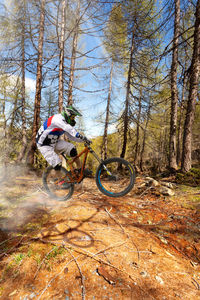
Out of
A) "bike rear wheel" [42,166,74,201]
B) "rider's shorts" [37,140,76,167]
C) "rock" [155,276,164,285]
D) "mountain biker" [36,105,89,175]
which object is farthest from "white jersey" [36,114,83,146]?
"rock" [155,276,164,285]

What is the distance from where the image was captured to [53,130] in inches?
142

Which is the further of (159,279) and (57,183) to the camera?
(57,183)

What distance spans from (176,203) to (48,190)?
157 inches

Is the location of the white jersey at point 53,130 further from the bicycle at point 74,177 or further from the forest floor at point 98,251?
the forest floor at point 98,251

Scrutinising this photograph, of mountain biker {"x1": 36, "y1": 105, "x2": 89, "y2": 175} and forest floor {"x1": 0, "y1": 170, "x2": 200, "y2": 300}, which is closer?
forest floor {"x1": 0, "y1": 170, "x2": 200, "y2": 300}

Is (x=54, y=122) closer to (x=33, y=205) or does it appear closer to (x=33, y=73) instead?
(x=33, y=205)

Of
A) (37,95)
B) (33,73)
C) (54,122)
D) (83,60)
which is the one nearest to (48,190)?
(54,122)

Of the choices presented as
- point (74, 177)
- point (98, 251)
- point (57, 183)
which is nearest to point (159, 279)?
point (98, 251)

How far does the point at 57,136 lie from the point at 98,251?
2.73 meters

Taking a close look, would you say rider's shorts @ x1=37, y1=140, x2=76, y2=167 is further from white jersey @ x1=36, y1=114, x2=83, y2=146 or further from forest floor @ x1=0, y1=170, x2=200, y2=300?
forest floor @ x1=0, y1=170, x2=200, y2=300

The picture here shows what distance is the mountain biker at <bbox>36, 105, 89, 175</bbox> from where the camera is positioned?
337 centimetres

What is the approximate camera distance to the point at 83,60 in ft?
40.3

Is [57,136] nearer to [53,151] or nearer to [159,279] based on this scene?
[53,151]

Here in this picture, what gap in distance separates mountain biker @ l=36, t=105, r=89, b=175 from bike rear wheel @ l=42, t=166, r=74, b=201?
0.35m
